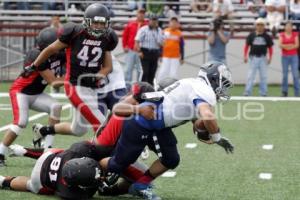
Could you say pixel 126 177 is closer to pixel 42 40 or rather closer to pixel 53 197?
pixel 53 197

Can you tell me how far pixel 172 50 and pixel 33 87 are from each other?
8.60 metres

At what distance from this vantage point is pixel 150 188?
246 inches

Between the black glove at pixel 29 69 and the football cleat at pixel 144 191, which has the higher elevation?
the black glove at pixel 29 69

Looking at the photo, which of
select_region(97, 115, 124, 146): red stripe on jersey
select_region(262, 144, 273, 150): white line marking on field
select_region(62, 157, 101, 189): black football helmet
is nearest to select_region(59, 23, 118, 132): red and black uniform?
select_region(97, 115, 124, 146): red stripe on jersey

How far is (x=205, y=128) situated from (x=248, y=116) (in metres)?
6.65

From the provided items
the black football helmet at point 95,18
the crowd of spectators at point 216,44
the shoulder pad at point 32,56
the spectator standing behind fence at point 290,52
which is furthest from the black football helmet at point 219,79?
the spectator standing behind fence at point 290,52

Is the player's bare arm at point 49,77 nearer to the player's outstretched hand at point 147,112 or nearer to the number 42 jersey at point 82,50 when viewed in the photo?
the number 42 jersey at point 82,50

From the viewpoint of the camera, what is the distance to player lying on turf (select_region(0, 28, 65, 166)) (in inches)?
304

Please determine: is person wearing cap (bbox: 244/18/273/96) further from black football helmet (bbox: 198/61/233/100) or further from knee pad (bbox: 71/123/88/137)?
black football helmet (bbox: 198/61/233/100)

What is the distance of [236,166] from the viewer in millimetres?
7898

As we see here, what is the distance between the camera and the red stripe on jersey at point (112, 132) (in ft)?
20.5

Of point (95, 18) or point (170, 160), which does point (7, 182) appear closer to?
point (170, 160)

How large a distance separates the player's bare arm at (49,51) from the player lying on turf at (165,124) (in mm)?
1576

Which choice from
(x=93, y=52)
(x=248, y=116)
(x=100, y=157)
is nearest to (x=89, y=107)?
(x=93, y=52)
